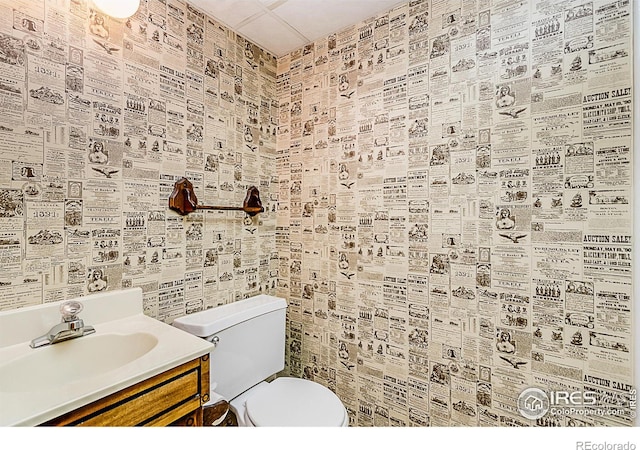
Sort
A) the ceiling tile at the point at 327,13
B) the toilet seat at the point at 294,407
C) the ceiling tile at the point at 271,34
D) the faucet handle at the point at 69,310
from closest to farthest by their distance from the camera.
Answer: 1. the faucet handle at the point at 69,310
2. the toilet seat at the point at 294,407
3. the ceiling tile at the point at 327,13
4. the ceiling tile at the point at 271,34

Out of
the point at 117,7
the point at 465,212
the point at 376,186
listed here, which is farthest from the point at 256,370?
the point at 117,7

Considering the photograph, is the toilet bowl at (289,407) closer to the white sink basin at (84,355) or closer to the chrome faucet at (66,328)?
the white sink basin at (84,355)

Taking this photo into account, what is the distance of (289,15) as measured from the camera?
151 centimetres

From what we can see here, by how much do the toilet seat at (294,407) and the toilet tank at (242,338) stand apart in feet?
0.32

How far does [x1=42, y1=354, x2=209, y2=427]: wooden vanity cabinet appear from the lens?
0.78 meters

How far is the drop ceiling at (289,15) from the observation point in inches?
56.6

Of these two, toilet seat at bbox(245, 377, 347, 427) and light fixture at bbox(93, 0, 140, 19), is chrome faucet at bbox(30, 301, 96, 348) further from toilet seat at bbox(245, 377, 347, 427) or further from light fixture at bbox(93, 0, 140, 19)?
light fixture at bbox(93, 0, 140, 19)

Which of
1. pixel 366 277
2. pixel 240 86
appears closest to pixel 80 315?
pixel 366 277

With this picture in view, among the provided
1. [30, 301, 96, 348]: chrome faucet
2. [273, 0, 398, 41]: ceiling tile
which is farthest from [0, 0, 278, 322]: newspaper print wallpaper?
[273, 0, 398, 41]: ceiling tile

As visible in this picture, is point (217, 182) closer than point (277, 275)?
Yes

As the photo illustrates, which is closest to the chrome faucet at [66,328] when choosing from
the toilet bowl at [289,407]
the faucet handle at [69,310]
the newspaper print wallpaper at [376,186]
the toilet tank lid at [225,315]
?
the faucet handle at [69,310]

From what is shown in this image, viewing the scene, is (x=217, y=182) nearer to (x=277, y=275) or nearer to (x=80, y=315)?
(x=277, y=275)

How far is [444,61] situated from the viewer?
4.38 feet
